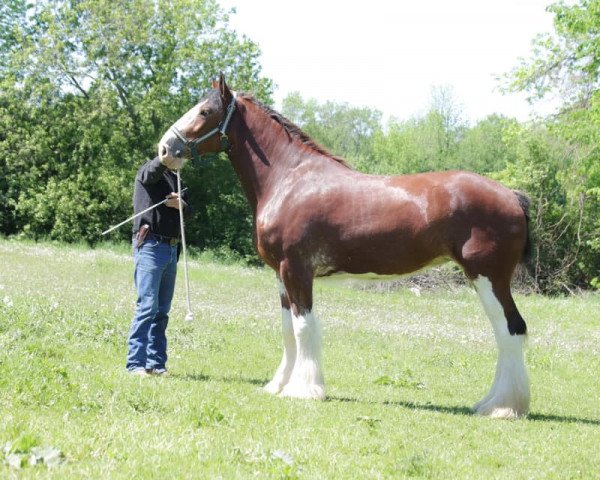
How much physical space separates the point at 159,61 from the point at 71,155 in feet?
25.0

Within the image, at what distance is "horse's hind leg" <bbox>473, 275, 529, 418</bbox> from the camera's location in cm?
723

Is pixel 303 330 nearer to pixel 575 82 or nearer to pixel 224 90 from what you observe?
pixel 224 90

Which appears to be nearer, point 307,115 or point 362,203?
point 362,203

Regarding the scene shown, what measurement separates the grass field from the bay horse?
0.61 metres

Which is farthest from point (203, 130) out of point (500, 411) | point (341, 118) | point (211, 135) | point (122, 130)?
point (341, 118)

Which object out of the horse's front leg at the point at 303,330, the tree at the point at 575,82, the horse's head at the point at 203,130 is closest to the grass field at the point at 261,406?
the horse's front leg at the point at 303,330

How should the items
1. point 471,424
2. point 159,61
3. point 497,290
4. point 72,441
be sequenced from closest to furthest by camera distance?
point 72,441
point 471,424
point 497,290
point 159,61

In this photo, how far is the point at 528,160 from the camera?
130 ft

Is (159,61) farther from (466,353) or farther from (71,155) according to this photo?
(466,353)

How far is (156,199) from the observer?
28.0ft

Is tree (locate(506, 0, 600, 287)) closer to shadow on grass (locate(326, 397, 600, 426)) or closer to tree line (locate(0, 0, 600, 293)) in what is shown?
tree line (locate(0, 0, 600, 293))

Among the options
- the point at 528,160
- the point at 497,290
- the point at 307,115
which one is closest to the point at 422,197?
the point at 497,290

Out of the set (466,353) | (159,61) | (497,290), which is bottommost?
(466,353)

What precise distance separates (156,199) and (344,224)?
2.37 meters
